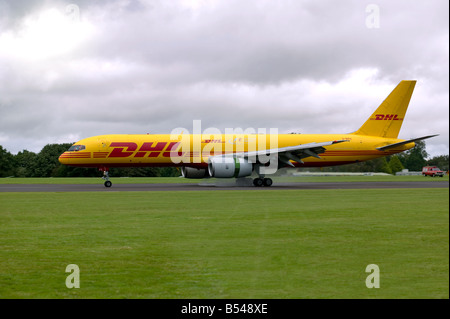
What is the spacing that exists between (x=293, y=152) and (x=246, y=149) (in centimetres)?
474

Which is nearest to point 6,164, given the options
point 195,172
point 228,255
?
point 195,172

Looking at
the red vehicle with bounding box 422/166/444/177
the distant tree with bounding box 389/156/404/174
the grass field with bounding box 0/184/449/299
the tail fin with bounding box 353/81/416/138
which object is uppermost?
the tail fin with bounding box 353/81/416/138

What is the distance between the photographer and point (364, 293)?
19.9 feet

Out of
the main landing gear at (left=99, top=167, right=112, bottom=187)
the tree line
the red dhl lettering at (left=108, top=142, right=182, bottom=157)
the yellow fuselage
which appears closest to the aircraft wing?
the yellow fuselage

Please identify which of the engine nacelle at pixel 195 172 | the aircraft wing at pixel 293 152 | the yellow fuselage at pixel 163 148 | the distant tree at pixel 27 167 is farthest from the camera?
the distant tree at pixel 27 167

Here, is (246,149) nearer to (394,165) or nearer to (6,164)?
(394,165)

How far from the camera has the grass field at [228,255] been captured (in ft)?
20.9

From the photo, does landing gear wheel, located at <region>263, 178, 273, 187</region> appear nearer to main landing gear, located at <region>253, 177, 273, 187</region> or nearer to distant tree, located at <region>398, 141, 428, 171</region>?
main landing gear, located at <region>253, 177, 273, 187</region>

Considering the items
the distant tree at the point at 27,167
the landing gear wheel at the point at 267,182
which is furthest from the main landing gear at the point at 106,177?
the distant tree at the point at 27,167

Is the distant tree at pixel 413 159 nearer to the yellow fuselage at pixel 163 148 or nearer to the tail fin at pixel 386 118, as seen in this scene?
the tail fin at pixel 386 118

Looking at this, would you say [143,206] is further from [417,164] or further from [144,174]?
[417,164]

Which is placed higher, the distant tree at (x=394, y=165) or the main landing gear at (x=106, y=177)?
the distant tree at (x=394, y=165)

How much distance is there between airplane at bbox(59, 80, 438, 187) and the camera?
1425 inches

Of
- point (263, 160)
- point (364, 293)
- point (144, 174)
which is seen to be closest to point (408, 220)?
point (364, 293)
